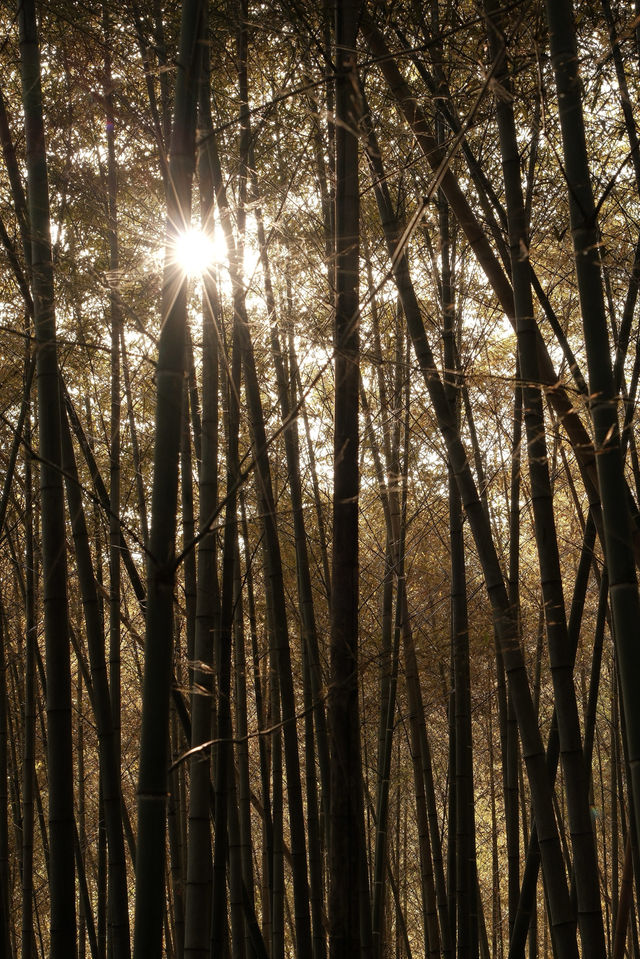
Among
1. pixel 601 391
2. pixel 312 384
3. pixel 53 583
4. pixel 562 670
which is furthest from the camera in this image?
pixel 562 670

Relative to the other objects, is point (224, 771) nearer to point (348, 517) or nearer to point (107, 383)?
Result: point (348, 517)

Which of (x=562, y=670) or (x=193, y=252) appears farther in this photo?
(x=562, y=670)

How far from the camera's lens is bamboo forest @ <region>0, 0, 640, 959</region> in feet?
4.90

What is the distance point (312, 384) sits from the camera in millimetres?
1116

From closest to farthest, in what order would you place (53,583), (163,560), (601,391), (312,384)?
(312,384)
(163,560)
(601,391)
(53,583)

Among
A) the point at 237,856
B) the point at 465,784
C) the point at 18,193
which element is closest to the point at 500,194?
the point at 18,193

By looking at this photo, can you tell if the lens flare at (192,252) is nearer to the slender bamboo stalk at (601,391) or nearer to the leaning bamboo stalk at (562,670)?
the slender bamboo stalk at (601,391)

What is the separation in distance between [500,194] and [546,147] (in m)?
→ 0.29

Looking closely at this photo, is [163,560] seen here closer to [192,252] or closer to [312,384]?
[312,384]

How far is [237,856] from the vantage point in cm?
330

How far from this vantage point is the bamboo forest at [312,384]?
1492 millimetres

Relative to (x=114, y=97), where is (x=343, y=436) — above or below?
below

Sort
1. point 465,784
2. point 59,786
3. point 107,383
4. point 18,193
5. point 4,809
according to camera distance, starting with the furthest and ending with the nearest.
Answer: point 107,383
point 4,809
point 465,784
point 18,193
point 59,786

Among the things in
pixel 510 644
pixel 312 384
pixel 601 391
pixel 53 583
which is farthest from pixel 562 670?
pixel 312 384
